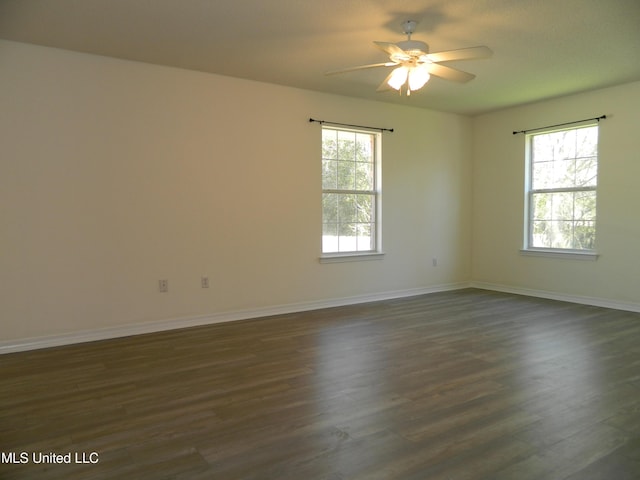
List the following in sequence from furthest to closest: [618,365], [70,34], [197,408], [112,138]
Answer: [112,138]
[70,34]
[618,365]
[197,408]

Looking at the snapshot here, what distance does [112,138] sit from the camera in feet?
12.9

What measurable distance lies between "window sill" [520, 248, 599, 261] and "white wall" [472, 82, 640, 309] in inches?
2.3

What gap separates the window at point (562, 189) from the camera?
5273 millimetres

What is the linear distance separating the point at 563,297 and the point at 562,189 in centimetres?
138

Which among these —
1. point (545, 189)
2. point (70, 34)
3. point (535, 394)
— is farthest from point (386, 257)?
point (70, 34)

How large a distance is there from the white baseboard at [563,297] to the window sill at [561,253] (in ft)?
1.59

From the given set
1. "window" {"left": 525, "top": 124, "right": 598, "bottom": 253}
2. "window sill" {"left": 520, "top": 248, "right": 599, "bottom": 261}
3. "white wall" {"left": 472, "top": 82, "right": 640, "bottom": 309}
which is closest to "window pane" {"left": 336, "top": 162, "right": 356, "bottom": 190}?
"white wall" {"left": 472, "top": 82, "right": 640, "bottom": 309}

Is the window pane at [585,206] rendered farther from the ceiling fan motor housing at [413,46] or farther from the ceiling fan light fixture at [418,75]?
the ceiling fan motor housing at [413,46]

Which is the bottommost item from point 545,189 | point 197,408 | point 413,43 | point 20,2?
point 197,408

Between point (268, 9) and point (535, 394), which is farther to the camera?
point (268, 9)

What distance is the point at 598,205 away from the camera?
5.14 meters

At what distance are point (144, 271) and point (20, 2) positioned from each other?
7.46 ft

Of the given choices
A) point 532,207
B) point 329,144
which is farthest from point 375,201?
point 532,207

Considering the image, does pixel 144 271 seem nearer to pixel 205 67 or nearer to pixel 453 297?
pixel 205 67
